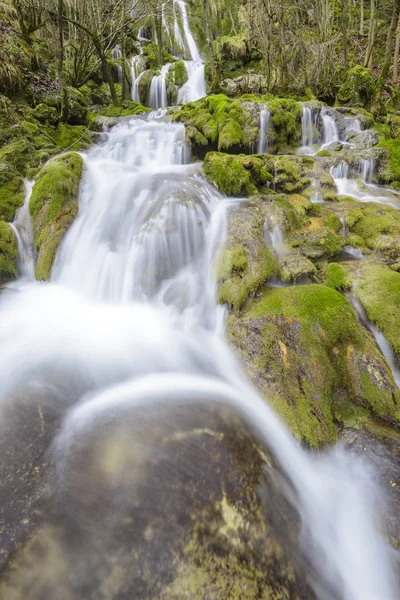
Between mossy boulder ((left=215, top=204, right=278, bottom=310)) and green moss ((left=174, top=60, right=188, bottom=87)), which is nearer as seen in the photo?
mossy boulder ((left=215, top=204, right=278, bottom=310))

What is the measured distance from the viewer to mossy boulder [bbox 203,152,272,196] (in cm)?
650

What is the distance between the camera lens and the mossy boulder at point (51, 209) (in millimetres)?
5488

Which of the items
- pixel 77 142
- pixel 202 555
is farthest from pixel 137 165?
pixel 202 555

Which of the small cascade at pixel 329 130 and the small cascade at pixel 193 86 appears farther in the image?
the small cascade at pixel 193 86

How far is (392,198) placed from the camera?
6.96 metres

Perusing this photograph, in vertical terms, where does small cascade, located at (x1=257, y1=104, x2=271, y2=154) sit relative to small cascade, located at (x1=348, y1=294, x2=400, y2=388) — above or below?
above

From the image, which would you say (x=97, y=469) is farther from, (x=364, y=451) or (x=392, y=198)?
(x=392, y=198)

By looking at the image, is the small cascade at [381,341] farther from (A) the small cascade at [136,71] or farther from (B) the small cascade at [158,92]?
(A) the small cascade at [136,71]

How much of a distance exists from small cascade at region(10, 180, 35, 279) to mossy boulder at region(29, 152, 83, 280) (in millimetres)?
157

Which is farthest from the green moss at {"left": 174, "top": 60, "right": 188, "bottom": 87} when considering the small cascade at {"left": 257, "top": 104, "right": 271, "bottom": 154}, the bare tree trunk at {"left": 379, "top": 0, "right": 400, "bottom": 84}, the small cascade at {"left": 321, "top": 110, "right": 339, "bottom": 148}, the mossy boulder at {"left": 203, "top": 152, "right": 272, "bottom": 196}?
the mossy boulder at {"left": 203, "top": 152, "right": 272, "bottom": 196}

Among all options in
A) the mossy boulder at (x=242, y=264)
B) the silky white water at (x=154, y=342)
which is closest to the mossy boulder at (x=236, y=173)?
the silky white water at (x=154, y=342)

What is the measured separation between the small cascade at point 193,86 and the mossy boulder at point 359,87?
7103 millimetres

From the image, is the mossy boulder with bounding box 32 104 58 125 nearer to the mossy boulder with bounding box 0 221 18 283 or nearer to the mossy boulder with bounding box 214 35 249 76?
the mossy boulder with bounding box 0 221 18 283

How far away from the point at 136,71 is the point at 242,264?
61.7 ft
